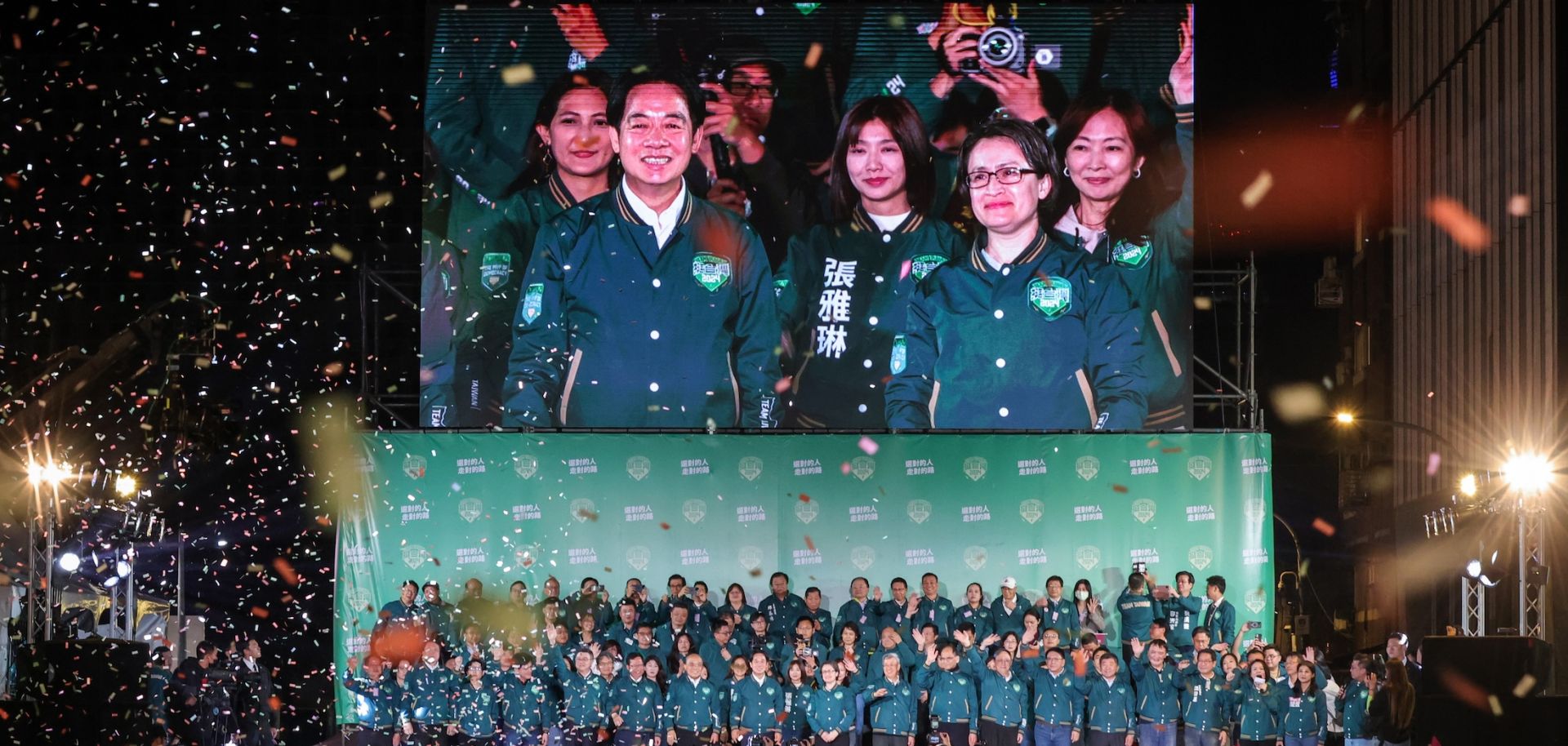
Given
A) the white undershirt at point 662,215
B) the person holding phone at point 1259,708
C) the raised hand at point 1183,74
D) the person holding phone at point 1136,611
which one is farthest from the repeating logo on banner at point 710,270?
the person holding phone at point 1259,708

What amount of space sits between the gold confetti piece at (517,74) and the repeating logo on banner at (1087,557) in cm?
753

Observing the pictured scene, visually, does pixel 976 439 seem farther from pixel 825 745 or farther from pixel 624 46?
pixel 624 46

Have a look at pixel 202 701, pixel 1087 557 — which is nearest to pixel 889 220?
pixel 1087 557

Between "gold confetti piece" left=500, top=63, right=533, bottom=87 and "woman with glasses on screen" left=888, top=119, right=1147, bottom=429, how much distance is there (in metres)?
4.67

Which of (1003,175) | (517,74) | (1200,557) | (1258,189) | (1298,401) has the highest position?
(1258,189)

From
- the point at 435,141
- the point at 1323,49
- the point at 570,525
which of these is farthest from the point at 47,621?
the point at 1323,49

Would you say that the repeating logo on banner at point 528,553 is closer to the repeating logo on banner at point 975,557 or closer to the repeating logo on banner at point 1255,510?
the repeating logo on banner at point 975,557

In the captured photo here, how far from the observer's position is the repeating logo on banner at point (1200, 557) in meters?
17.1

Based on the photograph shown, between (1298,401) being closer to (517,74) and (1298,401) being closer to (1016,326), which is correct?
(1016,326)

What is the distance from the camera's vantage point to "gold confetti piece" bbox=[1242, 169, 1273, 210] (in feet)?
99.0

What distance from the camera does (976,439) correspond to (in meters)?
17.5

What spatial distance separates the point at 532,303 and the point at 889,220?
150 inches

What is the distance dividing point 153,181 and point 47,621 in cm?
893

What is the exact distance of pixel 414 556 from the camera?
17266 mm
